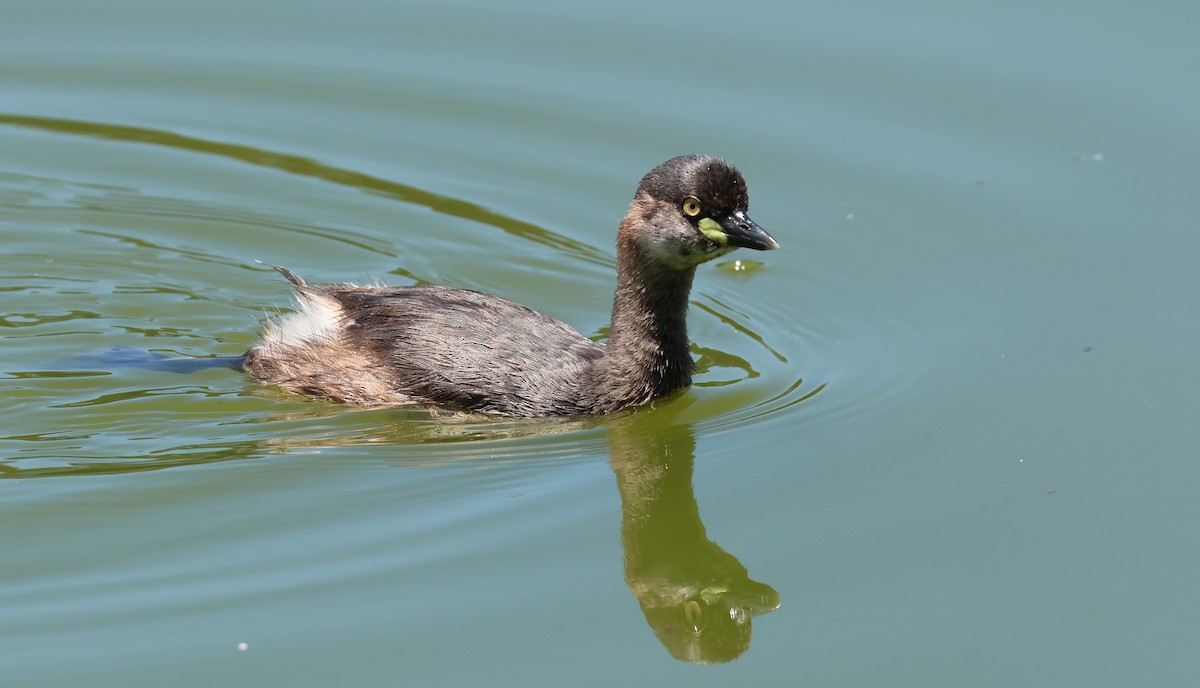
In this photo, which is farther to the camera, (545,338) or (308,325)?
(308,325)

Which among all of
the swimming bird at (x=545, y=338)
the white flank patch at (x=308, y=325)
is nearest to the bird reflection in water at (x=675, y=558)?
the swimming bird at (x=545, y=338)

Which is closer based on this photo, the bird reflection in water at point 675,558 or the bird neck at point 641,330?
the bird reflection in water at point 675,558

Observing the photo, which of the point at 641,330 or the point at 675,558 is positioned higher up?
the point at 641,330

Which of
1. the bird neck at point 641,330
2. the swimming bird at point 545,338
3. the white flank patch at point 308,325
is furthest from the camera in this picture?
the white flank patch at point 308,325

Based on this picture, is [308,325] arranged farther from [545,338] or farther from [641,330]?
[641,330]

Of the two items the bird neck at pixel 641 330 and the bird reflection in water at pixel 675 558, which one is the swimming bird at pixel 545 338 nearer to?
the bird neck at pixel 641 330

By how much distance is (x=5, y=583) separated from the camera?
22.9 feet

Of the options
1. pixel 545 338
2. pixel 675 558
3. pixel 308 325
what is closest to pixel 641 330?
pixel 545 338

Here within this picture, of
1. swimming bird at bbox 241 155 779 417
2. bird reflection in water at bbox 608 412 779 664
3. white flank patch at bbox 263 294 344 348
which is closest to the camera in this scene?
bird reflection in water at bbox 608 412 779 664

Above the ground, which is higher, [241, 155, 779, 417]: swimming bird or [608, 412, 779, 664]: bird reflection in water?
[241, 155, 779, 417]: swimming bird

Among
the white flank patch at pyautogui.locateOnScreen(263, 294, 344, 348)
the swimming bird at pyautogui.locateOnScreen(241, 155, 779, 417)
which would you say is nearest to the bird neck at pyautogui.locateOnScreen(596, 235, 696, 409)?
the swimming bird at pyautogui.locateOnScreen(241, 155, 779, 417)

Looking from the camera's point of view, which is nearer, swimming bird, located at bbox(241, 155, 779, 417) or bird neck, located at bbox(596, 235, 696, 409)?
swimming bird, located at bbox(241, 155, 779, 417)

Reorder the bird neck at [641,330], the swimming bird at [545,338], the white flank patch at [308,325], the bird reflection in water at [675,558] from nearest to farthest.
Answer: the bird reflection in water at [675,558] → the swimming bird at [545,338] → the bird neck at [641,330] → the white flank patch at [308,325]

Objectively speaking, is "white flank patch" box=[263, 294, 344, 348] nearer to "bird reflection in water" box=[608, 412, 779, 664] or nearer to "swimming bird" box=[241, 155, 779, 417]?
"swimming bird" box=[241, 155, 779, 417]
